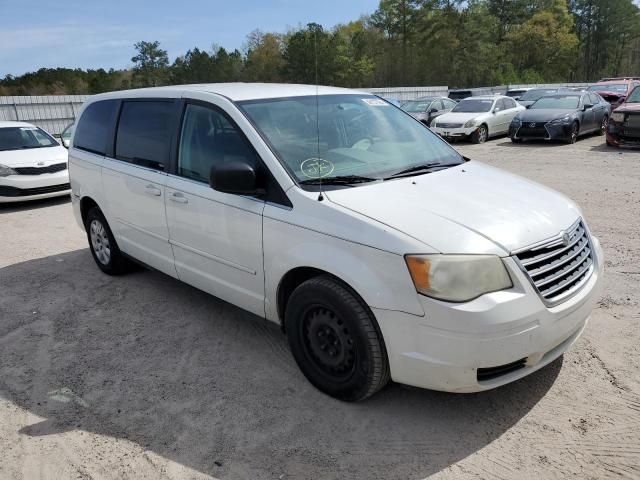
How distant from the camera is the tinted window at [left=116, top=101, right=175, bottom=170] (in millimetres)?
4203

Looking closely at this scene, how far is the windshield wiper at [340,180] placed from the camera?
3211 mm

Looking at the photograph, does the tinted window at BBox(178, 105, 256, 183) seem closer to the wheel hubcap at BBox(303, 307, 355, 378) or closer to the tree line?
the wheel hubcap at BBox(303, 307, 355, 378)

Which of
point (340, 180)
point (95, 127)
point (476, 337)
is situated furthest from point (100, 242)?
point (476, 337)

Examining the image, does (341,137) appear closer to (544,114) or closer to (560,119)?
(560,119)

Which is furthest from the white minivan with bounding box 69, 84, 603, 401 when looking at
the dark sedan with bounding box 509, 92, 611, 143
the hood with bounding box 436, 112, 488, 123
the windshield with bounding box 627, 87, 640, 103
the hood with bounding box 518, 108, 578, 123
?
the hood with bounding box 436, 112, 488, 123

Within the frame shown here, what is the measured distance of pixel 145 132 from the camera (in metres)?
4.51

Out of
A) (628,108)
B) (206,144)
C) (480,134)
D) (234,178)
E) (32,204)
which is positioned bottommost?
(32,204)

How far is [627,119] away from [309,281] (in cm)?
1278

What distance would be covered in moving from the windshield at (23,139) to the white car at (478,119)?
11.0 m

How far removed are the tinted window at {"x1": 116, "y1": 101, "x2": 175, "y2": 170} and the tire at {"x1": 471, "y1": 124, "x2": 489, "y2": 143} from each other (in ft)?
44.2

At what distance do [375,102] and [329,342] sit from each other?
220 cm

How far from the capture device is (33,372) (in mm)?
3705

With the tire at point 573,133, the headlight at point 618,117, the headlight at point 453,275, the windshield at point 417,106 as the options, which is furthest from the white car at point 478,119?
the headlight at point 453,275

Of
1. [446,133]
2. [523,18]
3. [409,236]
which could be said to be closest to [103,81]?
[446,133]
